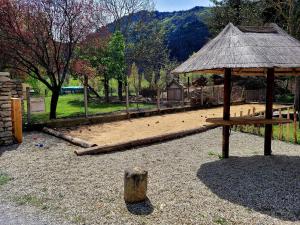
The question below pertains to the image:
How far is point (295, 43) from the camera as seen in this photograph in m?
8.77

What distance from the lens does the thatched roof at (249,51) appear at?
722cm

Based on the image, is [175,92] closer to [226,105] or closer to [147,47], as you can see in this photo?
[147,47]

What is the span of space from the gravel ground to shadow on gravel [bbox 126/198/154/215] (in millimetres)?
17

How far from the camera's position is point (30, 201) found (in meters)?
5.75

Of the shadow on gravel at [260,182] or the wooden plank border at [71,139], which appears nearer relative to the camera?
the shadow on gravel at [260,182]

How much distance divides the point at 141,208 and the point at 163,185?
1.16 metres

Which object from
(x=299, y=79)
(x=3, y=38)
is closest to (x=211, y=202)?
(x=3, y=38)

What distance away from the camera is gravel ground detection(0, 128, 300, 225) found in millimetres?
5191

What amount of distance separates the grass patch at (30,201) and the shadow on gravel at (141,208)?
1445 millimetres

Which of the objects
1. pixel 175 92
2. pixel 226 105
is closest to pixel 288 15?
pixel 175 92

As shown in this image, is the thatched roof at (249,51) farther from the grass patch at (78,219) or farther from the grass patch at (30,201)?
the grass patch at (30,201)

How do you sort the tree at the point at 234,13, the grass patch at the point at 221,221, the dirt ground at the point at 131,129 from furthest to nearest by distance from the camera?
the tree at the point at 234,13 → the dirt ground at the point at 131,129 → the grass patch at the point at 221,221

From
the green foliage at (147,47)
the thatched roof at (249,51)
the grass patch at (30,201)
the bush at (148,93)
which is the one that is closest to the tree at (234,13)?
the green foliage at (147,47)

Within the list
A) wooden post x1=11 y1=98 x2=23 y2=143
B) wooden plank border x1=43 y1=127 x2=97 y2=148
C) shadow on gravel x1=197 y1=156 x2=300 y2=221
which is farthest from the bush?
shadow on gravel x1=197 y1=156 x2=300 y2=221
